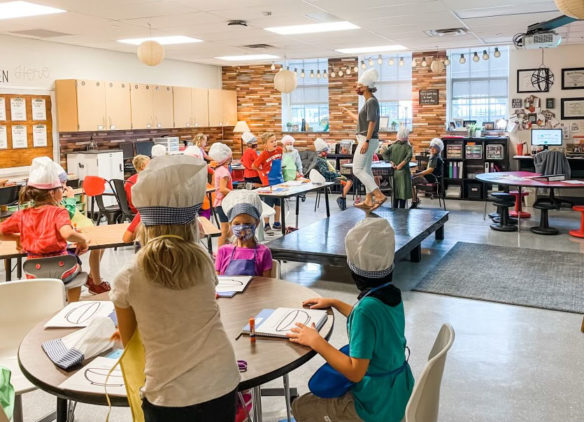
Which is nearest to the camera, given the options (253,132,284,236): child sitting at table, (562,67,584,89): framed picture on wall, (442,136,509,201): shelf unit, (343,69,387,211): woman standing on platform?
(343,69,387,211): woman standing on platform

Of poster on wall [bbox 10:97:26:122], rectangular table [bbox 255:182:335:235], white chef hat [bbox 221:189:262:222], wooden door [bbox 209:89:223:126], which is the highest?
wooden door [bbox 209:89:223:126]

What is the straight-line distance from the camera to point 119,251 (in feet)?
24.5

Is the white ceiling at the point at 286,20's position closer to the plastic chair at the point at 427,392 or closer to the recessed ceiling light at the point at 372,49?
the recessed ceiling light at the point at 372,49

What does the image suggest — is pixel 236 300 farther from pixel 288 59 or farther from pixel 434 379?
pixel 288 59

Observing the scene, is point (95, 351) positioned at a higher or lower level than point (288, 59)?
lower

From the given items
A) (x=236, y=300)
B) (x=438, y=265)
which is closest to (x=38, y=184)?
(x=236, y=300)

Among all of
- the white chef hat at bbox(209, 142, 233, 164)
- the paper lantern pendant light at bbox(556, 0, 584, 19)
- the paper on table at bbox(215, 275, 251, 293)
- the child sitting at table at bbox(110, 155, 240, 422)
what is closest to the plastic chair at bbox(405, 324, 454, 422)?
the child sitting at table at bbox(110, 155, 240, 422)

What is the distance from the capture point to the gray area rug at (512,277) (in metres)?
5.21

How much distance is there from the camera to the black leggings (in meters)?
1.74

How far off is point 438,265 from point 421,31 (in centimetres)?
409

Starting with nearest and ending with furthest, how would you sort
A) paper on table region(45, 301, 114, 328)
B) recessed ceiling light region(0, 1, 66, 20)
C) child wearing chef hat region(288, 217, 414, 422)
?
child wearing chef hat region(288, 217, 414, 422), paper on table region(45, 301, 114, 328), recessed ceiling light region(0, 1, 66, 20)

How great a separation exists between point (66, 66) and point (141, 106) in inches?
60.7

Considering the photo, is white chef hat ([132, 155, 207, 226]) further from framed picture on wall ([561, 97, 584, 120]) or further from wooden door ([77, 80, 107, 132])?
framed picture on wall ([561, 97, 584, 120])

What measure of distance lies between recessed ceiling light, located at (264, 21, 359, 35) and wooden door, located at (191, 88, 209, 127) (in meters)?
4.04
